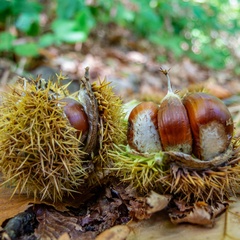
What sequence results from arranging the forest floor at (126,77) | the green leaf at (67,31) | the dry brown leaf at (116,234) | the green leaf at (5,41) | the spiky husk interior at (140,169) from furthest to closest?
the green leaf at (67,31)
the green leaf at (5,41)
the spiky husk interior at (140,169)
the forest floor at (126,77)
the dry brown leaf at (116,234)

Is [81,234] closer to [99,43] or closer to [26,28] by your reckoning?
[26,28]

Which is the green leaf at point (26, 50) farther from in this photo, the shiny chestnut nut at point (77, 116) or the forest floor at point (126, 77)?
the shiny chestnut nut at point (77, 116)

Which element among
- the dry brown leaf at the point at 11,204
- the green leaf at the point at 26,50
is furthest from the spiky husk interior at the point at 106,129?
the green leaf at the point at 26,50

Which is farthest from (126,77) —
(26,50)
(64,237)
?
(64,237)

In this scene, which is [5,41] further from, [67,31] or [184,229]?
[184,229]

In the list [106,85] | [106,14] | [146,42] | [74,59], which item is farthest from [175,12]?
[106,85]

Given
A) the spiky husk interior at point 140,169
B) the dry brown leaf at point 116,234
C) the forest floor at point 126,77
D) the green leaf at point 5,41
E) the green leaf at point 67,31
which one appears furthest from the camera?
the green leaf at point 67,31

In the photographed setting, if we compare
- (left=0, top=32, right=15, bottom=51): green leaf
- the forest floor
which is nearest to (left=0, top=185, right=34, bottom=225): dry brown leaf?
the forest floor
